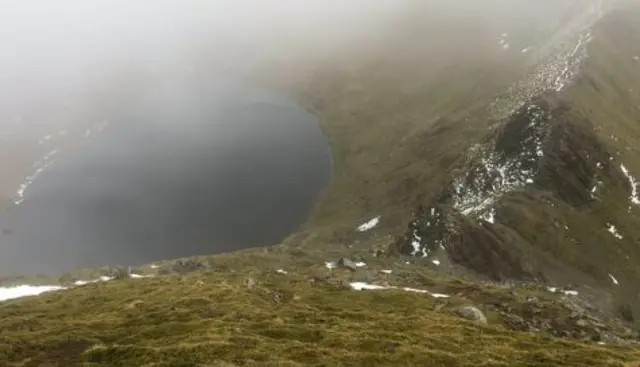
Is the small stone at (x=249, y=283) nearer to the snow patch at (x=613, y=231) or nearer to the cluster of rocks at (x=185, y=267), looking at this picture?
the cluster of rocks at (x=185, y=267)

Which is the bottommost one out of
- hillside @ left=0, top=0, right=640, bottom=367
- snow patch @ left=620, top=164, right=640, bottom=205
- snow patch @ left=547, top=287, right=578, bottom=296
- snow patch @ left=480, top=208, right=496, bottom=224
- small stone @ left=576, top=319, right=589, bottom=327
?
small stone @ left=576, top=319, right=589, bottom=327

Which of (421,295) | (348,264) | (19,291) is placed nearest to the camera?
(421,295)

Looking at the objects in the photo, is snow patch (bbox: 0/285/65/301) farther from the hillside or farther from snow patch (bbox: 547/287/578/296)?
snow patch (bbox: 547/287/578/296)

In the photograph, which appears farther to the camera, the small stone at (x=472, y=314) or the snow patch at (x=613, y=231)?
the snow patch at (x=613, y=231)

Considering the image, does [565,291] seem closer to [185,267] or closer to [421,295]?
[421,295]

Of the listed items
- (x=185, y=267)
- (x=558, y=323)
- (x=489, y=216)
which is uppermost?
(x=489, y=216)

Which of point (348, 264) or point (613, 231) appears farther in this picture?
point (613, 231)

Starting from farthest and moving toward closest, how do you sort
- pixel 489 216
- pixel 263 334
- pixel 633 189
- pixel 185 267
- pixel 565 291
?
1. pixel 633 189
2. pixel 489 216
3. pixel 565 291
4. pixel 185 267
5. pixel 263 334

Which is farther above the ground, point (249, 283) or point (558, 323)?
point (249, 283)

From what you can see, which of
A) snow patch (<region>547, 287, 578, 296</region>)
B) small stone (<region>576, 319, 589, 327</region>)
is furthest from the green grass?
snow patch (<region>547, 287, 578, 296</region>)

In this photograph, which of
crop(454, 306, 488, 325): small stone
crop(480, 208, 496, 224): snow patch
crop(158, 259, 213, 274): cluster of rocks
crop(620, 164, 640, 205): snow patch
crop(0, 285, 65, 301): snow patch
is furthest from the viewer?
crop(620, 164, 640, 205): snow patch

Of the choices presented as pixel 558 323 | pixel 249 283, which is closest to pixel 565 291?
pixel 558 323

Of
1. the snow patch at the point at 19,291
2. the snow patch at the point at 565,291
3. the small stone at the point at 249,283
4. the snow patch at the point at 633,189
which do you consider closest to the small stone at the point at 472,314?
the small stone at the point at 249,283
